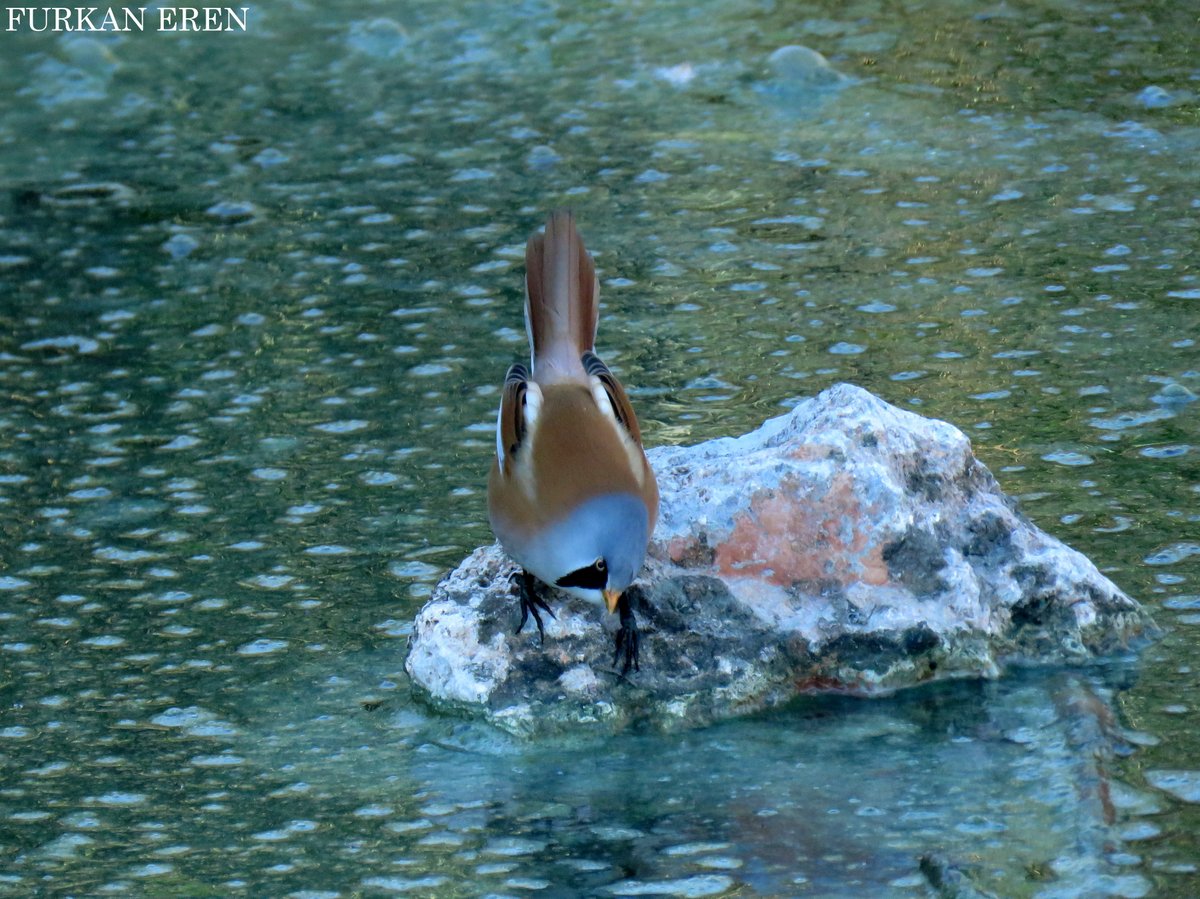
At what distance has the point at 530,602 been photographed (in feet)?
12.1

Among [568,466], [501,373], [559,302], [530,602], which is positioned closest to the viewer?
[568,466]

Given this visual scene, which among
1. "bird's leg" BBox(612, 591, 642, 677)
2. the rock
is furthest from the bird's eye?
the rock

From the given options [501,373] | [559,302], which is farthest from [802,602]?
[501,373]

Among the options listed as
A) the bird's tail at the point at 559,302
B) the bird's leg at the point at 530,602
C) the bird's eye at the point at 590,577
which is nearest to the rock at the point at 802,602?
the bird's leg at the point at 530,602

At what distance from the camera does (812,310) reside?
227 inches

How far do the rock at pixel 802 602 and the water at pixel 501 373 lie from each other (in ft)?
0.32

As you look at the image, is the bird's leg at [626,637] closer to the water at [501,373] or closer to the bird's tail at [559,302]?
the water at [501,373]

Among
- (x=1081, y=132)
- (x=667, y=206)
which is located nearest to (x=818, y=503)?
(x=667, y=206)

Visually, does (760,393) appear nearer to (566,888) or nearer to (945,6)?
(566,888)

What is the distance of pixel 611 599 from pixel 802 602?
57 centimetres

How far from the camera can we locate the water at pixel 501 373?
3340 mm

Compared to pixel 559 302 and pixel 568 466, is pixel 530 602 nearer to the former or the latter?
pixel 568 466

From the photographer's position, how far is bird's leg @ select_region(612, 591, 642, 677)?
3621mm

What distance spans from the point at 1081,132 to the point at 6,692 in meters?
4.82
